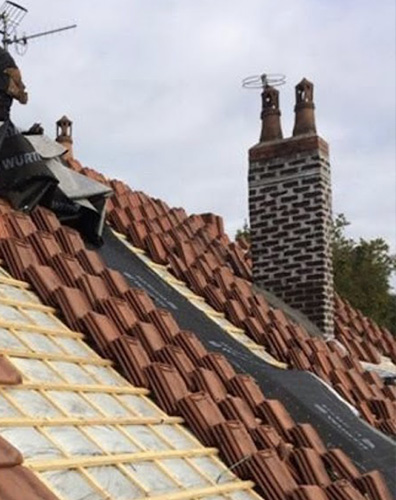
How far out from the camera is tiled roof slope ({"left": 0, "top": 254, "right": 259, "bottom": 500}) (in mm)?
3783

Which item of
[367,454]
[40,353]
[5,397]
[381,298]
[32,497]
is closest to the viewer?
[32,497]

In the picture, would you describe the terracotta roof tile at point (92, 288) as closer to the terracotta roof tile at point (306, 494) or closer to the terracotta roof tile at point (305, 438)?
the terracotta roof tile at point (305, 438)

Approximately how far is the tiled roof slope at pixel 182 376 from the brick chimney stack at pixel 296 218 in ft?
13.1

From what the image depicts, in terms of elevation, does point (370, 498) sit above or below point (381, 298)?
below

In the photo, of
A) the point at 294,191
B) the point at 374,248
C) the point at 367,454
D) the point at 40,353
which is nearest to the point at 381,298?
the point at 374,248

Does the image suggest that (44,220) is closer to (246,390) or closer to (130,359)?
(130,359)

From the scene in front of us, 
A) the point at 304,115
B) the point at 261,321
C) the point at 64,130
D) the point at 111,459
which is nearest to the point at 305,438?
the point at 111,459

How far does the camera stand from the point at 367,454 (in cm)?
639

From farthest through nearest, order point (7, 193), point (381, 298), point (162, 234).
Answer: point (381, 298) < point (162, 234) < point (7, 193)

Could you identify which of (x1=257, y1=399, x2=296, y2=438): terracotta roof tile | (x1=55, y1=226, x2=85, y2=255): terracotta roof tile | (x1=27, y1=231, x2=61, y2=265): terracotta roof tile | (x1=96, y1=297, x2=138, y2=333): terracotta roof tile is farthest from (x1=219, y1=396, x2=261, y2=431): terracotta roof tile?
(x1=55, y1=226, x2=85, y2=255): terracotta roof tile

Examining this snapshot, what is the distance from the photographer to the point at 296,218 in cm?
1036

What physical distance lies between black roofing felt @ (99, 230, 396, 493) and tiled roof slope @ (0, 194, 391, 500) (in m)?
0.38

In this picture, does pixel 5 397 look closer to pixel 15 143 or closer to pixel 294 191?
pixel 15 143

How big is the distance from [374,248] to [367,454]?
2440cm
